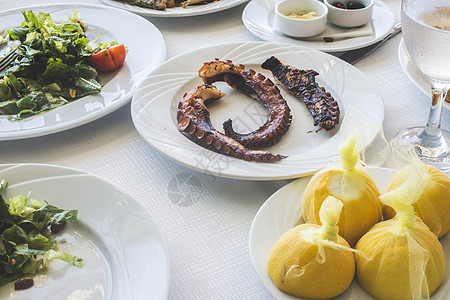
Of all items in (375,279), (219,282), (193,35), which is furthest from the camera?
(193,35)

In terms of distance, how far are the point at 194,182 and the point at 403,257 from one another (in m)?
0.50

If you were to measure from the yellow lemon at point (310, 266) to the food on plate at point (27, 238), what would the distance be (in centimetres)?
36

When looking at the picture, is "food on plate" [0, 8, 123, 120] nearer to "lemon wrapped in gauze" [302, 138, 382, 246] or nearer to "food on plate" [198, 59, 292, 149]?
"food on plate" [198, 59, 292, 149]

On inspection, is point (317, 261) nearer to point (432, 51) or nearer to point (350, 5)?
point (432, 51)

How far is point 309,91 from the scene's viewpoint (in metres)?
1.26

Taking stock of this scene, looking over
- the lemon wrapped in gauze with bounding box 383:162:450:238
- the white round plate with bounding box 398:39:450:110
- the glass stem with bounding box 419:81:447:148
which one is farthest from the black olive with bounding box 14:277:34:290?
the white round plate with bounding box 398:39:450:110

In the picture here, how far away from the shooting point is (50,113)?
1.25m

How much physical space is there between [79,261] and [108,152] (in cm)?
36

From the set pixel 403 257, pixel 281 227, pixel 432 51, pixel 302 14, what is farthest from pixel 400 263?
pixel 302 14

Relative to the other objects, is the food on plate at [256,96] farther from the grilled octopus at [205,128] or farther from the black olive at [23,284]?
→ the black olive at [23,284]

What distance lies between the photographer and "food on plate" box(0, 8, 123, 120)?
1.28 metres

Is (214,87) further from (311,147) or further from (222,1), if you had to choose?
(222,1)

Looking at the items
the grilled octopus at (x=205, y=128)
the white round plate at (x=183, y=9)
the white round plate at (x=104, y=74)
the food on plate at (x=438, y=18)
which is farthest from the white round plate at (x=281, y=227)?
the white round plate at (x=183, y=9)

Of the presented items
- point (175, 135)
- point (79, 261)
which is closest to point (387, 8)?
point (175, 135)
